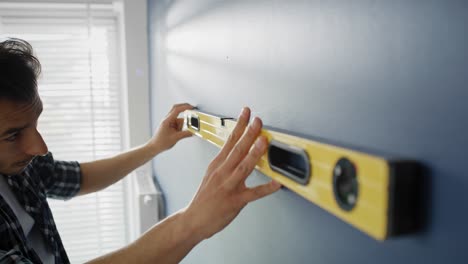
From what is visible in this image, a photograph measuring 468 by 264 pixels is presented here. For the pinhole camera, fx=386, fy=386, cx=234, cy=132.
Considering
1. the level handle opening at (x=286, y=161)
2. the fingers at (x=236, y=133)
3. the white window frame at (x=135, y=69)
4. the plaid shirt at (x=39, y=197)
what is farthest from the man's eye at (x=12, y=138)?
the white window frame at (x=135, y=69)

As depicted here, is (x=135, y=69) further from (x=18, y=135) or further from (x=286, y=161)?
(x=286, y=161)

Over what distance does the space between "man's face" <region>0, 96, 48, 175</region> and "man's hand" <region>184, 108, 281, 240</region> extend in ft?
1.55

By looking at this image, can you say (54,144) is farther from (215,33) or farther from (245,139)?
(245,139)

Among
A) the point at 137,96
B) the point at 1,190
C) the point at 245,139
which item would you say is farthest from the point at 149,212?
the point at 245,139

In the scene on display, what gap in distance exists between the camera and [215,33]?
87 centimetres

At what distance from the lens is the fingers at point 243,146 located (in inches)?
20.7

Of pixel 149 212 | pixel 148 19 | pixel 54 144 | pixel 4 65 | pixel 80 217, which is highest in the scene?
pixel 148 19

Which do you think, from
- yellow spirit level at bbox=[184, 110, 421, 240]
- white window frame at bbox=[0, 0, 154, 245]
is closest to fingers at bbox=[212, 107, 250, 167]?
yellow spirit level at bbox=[184, 110, 421, 240]

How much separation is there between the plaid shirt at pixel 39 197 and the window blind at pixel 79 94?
1.24 metres

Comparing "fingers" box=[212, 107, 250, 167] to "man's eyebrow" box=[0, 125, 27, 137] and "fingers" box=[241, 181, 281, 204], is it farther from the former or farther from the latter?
"man's eyebrow" box=[0, 125, 27, 137]

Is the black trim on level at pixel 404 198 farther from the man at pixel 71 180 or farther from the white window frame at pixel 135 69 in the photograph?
the white window frame at pixel 135 69

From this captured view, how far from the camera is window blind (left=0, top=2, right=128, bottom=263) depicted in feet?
7.90

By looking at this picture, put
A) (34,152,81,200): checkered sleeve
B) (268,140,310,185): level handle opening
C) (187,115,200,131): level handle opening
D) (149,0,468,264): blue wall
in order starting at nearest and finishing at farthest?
(149,0,468,264): blue wall < (268,140,310,185): level handle opening < (187,115,200,131): level handle opening < (34,152,81,200): checkered sleeve

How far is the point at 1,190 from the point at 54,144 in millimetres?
1663
